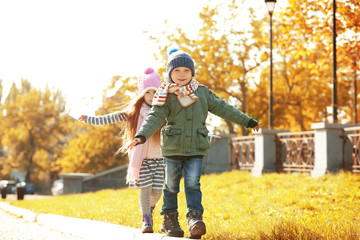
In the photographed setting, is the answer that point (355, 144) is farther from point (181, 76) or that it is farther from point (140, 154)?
point (181, 76)

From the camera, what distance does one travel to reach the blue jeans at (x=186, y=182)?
15.7ft

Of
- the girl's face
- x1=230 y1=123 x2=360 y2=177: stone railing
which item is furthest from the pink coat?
x1=230 y1=123 x2=360 y2=177: stone railing

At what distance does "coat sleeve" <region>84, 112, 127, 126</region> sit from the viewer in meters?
5.68

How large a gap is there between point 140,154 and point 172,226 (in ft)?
3.30

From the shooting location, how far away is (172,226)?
4949 mm

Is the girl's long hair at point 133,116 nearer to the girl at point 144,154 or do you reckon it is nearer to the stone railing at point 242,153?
the girl at point 144,154

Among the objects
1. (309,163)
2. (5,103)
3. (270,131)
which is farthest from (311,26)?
(5,103)

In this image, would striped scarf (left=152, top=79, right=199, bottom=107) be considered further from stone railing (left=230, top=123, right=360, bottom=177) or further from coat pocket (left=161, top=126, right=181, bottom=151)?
stone railing (left=230, top=123, right=360, bottom=177)

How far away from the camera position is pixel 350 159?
12078mm

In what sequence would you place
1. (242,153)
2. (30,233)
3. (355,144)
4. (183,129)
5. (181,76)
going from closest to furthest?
1. (183,129)
2. (181,76)
3. (30,233)
4. (355,144)
5. (242,153)

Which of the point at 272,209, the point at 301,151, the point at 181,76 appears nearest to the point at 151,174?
the point at 181,76

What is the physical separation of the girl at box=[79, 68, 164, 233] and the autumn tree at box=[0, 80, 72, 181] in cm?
4329

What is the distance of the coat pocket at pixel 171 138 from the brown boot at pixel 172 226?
2.34ft

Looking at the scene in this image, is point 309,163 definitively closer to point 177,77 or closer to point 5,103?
point 177,77
